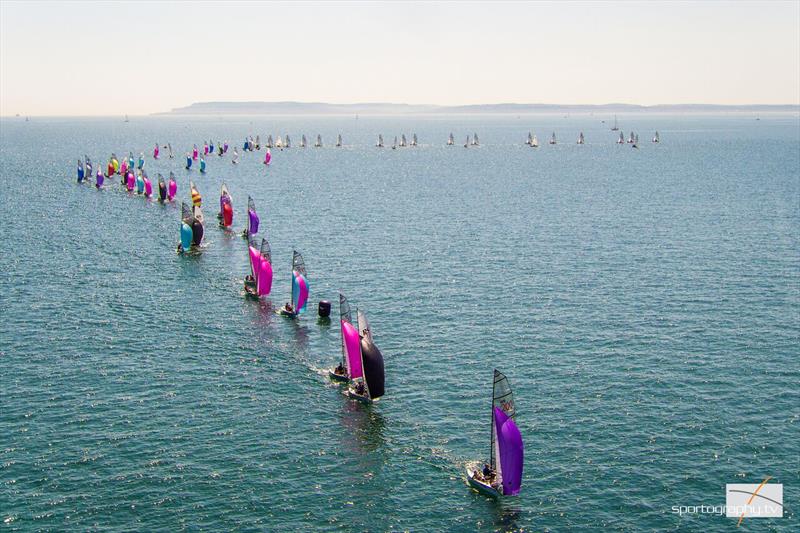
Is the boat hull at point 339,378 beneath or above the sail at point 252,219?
beneath

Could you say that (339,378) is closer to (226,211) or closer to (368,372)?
(368,372)

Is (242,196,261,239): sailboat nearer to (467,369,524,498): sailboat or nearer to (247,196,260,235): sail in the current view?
(247,196,260,235): sail

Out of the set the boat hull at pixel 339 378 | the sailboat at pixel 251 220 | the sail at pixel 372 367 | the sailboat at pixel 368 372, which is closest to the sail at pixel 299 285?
the boat hull at pixel 339 378

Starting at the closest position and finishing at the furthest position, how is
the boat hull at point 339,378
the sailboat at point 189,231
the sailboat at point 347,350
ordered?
1. the sailboat at point 347,350
2. the boat hull at point 339,378
3. the sailboat at point 189,231

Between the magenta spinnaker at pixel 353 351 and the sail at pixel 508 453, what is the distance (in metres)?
18.4

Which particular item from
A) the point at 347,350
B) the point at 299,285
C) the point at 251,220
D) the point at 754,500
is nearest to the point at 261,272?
the point at 299,285

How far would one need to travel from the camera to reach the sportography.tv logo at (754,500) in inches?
1965

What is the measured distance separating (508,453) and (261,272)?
49175mm

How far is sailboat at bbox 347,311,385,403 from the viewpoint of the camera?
63.3 meters

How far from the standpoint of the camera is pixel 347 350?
6806 centimetres

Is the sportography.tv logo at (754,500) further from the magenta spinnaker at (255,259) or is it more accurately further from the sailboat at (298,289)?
the magenta spinnaker at (255,259)

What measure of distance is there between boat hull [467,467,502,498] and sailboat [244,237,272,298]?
152 feet

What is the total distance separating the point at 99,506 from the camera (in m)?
48.9

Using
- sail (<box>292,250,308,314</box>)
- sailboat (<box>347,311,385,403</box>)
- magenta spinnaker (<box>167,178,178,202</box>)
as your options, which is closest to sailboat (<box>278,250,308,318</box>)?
sail (<box>292,250,308,314</box>)
